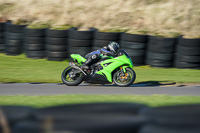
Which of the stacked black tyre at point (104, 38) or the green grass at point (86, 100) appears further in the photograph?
the stacked black tyre at point (104, 38)

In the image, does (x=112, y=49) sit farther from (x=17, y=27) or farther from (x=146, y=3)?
(x=146, y=3)

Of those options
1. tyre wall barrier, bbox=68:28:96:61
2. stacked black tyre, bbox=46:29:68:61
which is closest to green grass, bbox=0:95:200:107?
tyre wall barrier, bbox=68:28:96:61

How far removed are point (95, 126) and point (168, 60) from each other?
10115 millimetres

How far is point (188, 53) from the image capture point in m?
11.4

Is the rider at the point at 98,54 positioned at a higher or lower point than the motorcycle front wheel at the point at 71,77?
higher

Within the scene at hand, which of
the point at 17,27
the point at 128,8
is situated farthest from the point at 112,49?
the point at 128,8

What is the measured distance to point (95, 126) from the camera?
2172 mm

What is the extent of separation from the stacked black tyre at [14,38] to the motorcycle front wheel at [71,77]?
5.36 metres

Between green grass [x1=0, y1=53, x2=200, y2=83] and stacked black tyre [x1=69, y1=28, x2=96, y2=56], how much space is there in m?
0.84

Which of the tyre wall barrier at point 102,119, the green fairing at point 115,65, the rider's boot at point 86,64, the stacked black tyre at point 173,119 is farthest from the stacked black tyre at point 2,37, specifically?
the stacked black tyre at point 173,119

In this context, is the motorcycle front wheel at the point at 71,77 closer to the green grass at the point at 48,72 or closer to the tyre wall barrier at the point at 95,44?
the green grass at the point at 48,72

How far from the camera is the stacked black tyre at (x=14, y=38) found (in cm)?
1393

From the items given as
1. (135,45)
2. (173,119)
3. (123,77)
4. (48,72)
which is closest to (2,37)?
(48,72)

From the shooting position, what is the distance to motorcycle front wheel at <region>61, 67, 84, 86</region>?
9.27 m
